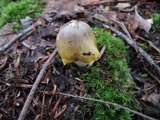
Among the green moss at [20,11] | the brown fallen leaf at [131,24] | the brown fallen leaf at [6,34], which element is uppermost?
the brown fallen leaf at [131,24]

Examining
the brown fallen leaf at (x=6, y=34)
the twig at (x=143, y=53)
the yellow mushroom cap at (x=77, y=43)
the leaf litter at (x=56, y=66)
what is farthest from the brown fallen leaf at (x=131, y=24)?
the brown fallen leaf at (x=6, y=34)

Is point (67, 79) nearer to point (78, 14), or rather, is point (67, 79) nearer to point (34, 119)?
point (34, 119)

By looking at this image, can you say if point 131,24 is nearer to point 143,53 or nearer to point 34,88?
point 143,53

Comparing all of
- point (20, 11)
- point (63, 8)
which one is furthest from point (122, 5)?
point (20, 11)

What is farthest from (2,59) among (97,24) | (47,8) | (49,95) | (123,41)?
(123,41)

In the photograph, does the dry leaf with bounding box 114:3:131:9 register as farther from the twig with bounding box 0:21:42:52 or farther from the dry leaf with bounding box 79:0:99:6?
the twig with bounding box 0:21:42:52

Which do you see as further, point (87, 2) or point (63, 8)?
point (87, 2)

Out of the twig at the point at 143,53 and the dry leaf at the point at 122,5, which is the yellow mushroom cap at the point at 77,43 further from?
the dry leaf at the point at 122,5
